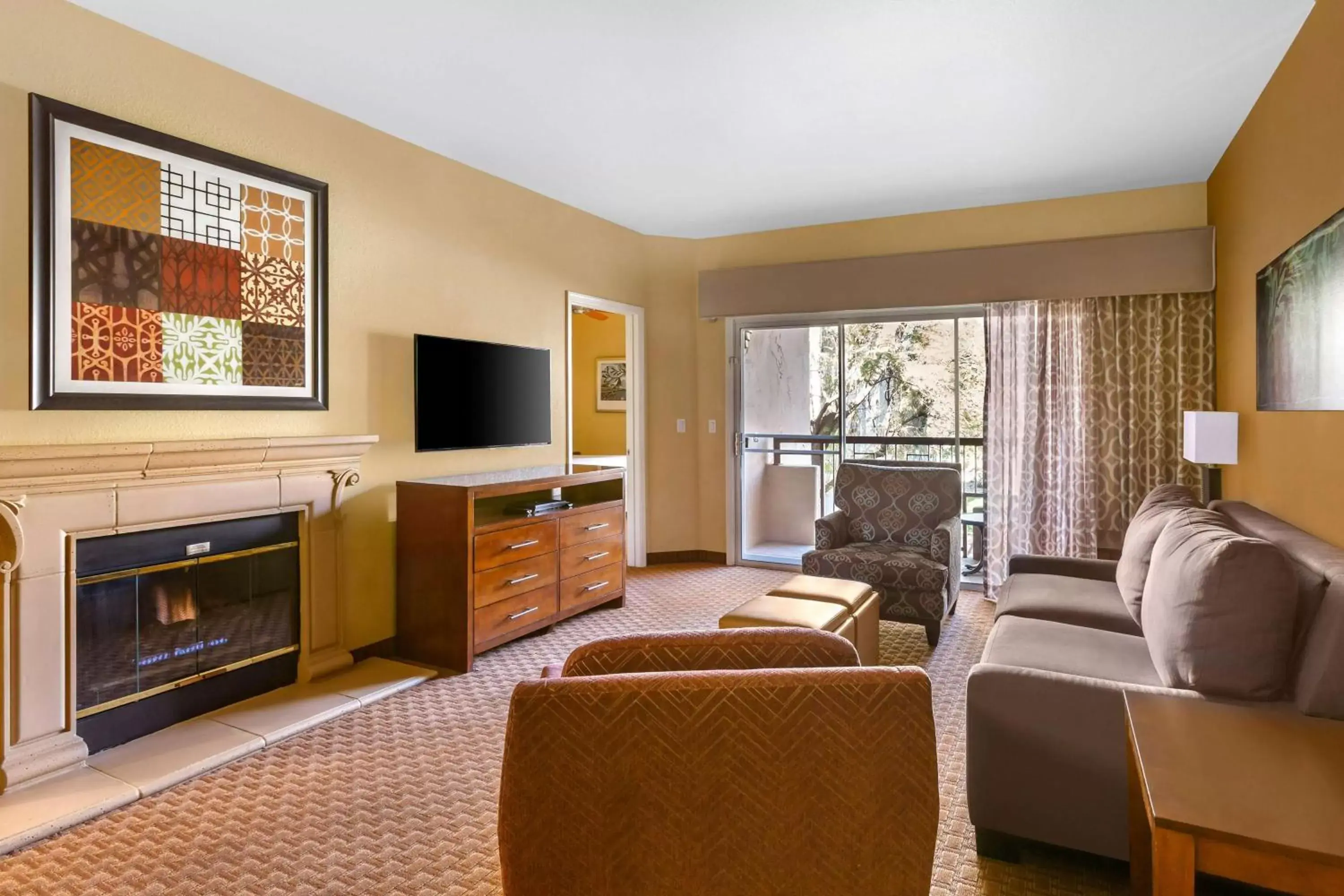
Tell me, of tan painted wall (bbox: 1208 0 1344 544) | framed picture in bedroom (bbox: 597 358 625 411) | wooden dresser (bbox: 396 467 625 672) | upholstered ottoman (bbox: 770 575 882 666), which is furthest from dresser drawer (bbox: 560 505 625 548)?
framed picture in bedroom (bbox: 597 358 625 411)

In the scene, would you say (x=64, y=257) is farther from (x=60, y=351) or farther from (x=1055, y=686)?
(x=1055, y=686)

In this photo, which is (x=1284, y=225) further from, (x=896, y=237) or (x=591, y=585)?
(x=591, y=585)

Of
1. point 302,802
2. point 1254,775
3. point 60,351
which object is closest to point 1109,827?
point 1254,775

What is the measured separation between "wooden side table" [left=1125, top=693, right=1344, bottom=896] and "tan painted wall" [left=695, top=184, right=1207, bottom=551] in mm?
3885

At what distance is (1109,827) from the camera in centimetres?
190

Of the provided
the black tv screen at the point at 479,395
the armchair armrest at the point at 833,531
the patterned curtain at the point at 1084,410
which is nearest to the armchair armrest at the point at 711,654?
the black tv screen at the point at 479,395

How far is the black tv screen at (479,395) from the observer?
12.9ft

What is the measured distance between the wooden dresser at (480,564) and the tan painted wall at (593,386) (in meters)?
3.72

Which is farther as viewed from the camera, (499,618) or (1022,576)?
(499,618)

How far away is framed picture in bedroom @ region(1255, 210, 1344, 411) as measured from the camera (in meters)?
2.24

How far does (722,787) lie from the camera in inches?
45.0

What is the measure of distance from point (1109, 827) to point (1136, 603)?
0.99 m

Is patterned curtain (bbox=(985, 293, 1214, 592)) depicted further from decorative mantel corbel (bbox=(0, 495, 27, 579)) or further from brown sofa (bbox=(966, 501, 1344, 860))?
decorative mantel corbel (bbox=(0, 495, 27, 579))

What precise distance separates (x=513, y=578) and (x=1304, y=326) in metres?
3.51
